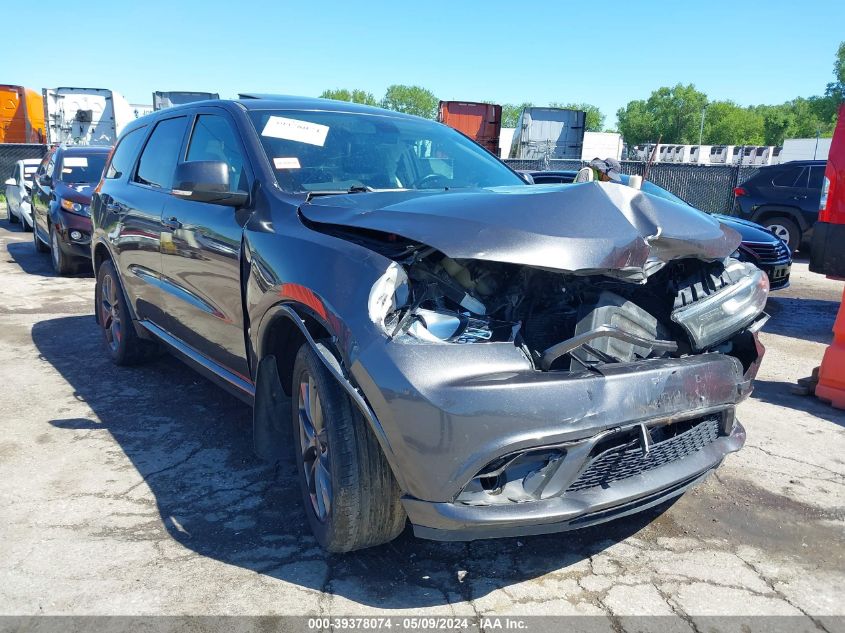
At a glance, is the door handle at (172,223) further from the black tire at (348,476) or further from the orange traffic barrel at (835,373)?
the orange traffic barrel at (835,373)

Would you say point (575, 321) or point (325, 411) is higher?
point (575, 321)

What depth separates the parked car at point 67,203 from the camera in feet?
30.5

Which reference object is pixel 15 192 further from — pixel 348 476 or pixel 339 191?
pixel 348 476

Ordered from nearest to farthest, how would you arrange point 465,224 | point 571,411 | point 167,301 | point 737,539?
point 571,411, point 465,224, point 737,539, point 167,301

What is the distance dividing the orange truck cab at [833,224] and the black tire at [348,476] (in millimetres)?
5284

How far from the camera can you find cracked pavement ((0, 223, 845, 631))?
98.7 inches

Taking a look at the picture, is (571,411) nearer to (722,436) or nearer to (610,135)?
(722,436)

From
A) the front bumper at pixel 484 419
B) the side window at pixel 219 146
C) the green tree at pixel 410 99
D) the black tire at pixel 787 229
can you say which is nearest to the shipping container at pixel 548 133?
the black tire at pixel 787 229

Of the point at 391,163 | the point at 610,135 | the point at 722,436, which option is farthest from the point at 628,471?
the point at 610,135

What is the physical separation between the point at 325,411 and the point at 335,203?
3.12 feet

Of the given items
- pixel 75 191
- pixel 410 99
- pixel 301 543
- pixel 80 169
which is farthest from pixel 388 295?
pixel 410 99

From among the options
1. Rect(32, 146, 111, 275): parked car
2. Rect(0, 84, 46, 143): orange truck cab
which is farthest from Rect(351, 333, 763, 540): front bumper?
Rect(0, 84, 46, 143): orange truck cab

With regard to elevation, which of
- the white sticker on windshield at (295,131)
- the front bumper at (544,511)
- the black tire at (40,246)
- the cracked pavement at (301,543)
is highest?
the white sticker on windshield at (295,131)

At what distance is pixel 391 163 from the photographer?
3637 millimetres
